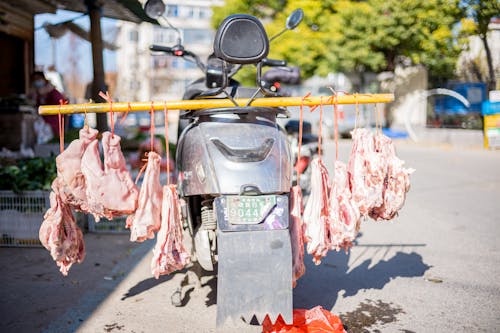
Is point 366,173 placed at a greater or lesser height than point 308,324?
greater

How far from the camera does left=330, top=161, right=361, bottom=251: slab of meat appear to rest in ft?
10.4

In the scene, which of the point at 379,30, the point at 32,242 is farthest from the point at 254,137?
the point at 379,30

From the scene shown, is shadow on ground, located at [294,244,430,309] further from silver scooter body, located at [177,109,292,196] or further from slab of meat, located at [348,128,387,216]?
silver scooter body, located at [177,109,292,196]

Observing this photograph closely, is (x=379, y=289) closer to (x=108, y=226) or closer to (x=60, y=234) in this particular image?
(x=60, y=234)

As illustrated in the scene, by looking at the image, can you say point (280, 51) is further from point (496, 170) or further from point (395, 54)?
point (496, 170)

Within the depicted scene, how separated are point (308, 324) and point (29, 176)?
398 centimetres

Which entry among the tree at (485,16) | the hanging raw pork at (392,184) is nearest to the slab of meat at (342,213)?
the hanging raw pork at (392,184)

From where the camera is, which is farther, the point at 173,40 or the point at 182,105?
the point at 173,40

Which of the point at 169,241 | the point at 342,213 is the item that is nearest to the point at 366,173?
the point at 342,213

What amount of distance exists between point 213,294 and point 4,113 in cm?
691

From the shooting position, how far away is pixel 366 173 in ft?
10.6

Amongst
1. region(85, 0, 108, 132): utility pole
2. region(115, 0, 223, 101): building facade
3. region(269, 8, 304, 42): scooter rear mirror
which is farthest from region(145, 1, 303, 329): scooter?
region(115, 0, 223, 101): building facade

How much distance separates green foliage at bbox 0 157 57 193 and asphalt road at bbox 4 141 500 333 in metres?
1.36

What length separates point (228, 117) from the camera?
3203 mm
